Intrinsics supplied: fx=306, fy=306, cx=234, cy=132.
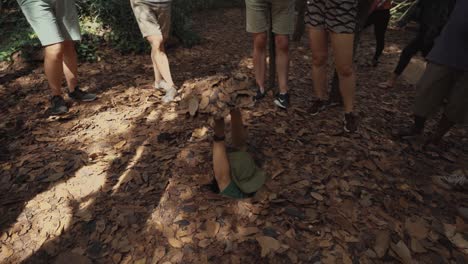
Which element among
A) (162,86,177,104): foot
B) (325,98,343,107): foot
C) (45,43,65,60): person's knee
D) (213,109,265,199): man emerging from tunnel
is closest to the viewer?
(213,109,265,199): man emerging from tunnel

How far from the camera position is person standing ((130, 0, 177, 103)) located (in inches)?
155

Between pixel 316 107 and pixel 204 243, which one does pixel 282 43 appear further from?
pixel 204 243

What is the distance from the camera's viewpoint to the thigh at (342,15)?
304cm

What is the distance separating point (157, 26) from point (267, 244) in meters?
3.16

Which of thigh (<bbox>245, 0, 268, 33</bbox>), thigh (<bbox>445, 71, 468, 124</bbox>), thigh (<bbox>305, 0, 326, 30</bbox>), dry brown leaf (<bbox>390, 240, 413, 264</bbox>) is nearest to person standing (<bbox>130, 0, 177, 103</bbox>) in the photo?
thigh (<bbox>245, 0, 268, 33</bbox>)

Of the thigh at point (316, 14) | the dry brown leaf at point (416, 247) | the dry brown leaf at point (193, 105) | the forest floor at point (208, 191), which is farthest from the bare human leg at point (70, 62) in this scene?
the dry brown leaf at point (416, 247)

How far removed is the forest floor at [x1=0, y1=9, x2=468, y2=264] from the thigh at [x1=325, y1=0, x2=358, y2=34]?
44.4 inches

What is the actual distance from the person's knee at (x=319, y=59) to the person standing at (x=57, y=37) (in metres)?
3.09

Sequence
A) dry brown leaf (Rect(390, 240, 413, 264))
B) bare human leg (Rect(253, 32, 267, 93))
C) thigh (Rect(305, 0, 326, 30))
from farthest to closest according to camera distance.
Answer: bare human leg (Rect(253, 32, 267, 93)), thigh (Rect(305, 0, 326, 30)), dry brown leaf (Rect(390, 240, 413, 264))

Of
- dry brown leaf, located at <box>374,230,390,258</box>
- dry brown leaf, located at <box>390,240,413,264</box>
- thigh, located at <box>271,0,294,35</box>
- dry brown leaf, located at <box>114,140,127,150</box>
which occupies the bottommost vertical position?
dry brown leaf, located at <box>390,240,413,264</box>

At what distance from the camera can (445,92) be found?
320cm

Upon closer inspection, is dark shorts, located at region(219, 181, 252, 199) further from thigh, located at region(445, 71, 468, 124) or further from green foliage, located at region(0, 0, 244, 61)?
green foliage, located at region(0, 0, 244, 61)

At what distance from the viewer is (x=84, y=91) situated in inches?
179

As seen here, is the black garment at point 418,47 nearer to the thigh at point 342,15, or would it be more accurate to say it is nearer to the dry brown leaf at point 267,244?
the thigh at point 342,15
